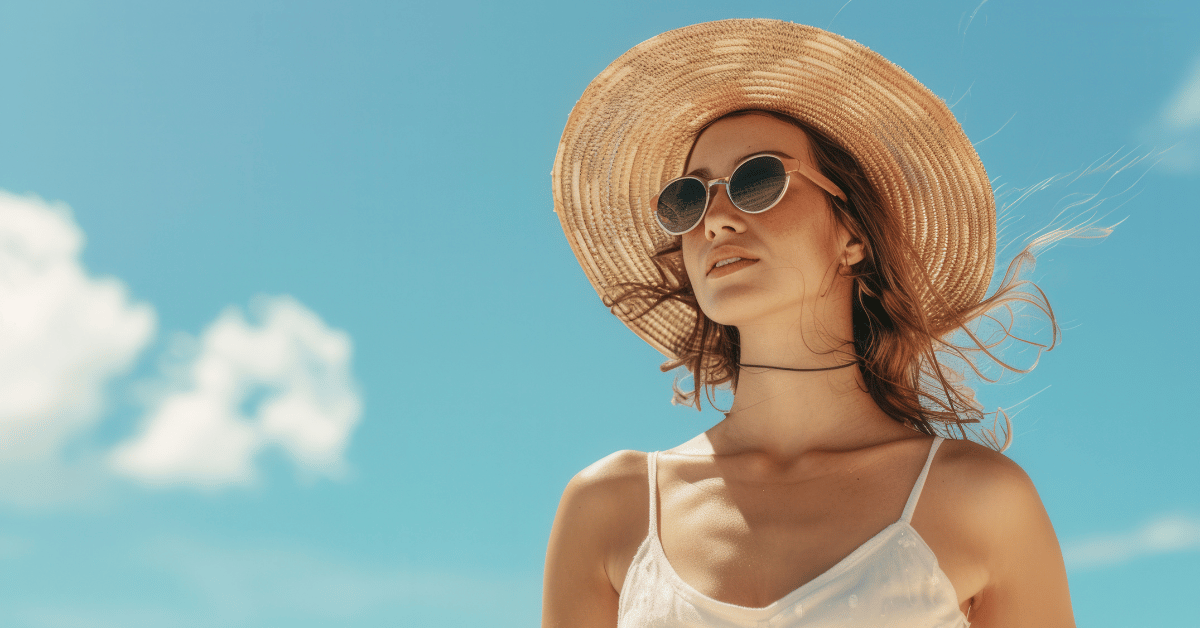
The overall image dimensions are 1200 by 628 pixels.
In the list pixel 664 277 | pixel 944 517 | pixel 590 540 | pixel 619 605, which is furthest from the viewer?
pixel 664 277

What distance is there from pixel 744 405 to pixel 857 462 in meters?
0.46

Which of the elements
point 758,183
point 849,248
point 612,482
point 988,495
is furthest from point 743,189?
point 988,495

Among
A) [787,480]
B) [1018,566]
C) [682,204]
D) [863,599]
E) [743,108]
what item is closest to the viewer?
[863,599]

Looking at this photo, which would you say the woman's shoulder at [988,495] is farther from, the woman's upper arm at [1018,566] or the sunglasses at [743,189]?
the sunglasses at [743,189]

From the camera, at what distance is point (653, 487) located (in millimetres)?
3033

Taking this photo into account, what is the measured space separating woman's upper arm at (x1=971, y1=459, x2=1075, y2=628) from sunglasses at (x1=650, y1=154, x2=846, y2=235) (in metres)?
1.04

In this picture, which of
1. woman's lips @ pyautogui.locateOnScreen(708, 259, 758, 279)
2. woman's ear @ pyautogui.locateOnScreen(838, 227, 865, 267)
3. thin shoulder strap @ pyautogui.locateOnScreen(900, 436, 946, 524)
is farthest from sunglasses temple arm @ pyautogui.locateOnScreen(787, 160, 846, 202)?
thin shoulder strap @ pyautogui.locateOnScreen(900, 436, 946, 524)

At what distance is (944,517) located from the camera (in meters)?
2.65

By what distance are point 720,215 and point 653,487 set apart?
88cm

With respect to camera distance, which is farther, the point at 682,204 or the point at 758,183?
the point at 682,204

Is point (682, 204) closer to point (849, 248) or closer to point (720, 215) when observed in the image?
point (720, 215)

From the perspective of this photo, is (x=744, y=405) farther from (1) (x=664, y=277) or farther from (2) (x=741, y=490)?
(1) (x=664, y=277)

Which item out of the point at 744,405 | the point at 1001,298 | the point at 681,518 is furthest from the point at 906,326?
the point at 681,518

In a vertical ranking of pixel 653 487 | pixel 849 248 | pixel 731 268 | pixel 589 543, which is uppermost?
pixel 849 248
